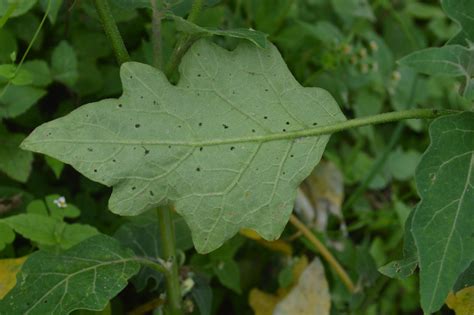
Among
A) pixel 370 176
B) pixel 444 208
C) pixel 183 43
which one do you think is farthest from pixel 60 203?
pixel 370 176

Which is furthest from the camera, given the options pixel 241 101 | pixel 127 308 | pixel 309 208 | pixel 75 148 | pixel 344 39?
pixel 344 39

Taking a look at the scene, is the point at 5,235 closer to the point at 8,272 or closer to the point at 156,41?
the point at 8,272

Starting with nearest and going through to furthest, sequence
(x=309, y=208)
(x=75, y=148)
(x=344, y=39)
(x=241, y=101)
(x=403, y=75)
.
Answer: (x=75, y=148)
(x=241, y=101)
(x=309, y=208)
(x=344, y=39)
(x=403, y=75)

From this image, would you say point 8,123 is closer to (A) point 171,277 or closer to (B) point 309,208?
(A) point 171,277

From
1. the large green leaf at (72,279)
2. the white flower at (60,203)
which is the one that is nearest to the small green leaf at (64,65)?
the white flower at (60,203)

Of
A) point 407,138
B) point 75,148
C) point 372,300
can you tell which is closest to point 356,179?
point 407,138

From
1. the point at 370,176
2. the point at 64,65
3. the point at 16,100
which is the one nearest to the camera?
the point at 16,100

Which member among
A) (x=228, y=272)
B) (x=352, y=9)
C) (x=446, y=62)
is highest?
(x=446, y=62)

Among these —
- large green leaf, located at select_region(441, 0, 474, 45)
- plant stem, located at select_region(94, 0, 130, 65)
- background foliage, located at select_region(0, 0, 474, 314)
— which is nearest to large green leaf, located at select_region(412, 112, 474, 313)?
background foliage, located at select_region(0, 0, 474, 314)
